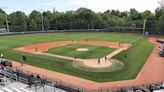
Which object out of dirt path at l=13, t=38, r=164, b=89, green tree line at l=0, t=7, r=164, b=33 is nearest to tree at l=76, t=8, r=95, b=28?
green tree line at l=0, t=7, r=164, b=33

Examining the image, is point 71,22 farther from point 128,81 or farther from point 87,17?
point 128,81

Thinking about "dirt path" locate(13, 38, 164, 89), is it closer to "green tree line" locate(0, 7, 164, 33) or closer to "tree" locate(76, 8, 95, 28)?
"green tree line" locate(0, 7, 164, 33)

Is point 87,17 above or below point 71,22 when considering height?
above

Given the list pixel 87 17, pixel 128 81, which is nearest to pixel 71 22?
pixel 87 17

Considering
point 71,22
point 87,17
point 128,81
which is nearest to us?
point 128,81

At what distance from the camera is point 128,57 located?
120 feet

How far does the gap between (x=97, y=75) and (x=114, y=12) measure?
99.3 meters

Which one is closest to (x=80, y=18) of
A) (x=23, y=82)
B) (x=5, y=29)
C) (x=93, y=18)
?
(x=93, y=18)

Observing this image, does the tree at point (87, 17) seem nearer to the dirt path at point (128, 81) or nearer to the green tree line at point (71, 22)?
the green tree line at point (71, 22)

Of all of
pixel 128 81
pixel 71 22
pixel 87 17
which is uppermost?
pixel 87 17

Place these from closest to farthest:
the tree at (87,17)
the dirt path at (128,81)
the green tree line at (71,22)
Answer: the dirt path at (128,81) < the green tree line at (71,22) < the tree at (87,17)

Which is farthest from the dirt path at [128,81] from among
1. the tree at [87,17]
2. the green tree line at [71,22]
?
the tree at [87,17]

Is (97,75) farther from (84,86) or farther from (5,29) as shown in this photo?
(5,29)

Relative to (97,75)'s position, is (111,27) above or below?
above
